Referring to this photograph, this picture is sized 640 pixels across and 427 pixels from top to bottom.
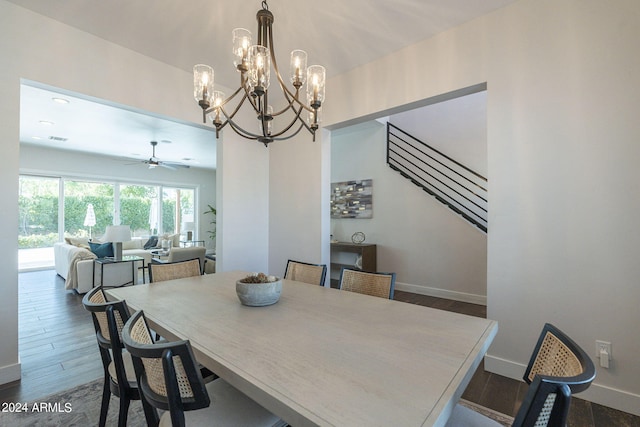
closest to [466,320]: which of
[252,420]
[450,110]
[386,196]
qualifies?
[252,420]

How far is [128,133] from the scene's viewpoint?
18.1ft

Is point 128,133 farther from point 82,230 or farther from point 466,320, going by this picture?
point 466,320

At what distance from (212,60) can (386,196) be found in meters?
3.30

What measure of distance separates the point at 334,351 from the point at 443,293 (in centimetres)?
384

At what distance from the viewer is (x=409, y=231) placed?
4.75m

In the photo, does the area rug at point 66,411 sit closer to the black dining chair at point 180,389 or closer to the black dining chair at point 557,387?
the black dining chair at point 180,389

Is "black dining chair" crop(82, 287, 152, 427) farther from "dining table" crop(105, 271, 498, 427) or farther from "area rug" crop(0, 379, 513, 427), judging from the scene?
"area rug" crop(0, 379, 513, 427)

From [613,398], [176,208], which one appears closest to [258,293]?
[613,398]

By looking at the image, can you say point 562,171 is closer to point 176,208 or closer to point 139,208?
point 139,208

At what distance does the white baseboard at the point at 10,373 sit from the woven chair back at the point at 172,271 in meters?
1.17

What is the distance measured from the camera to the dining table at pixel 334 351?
0.76 metres

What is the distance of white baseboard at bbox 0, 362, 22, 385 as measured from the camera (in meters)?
2.15

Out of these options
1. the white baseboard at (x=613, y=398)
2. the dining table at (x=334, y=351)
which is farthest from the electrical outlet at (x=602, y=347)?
the dining table at (x=334, y=351)

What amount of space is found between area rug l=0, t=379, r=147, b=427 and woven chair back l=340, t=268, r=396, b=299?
4.96 feet
